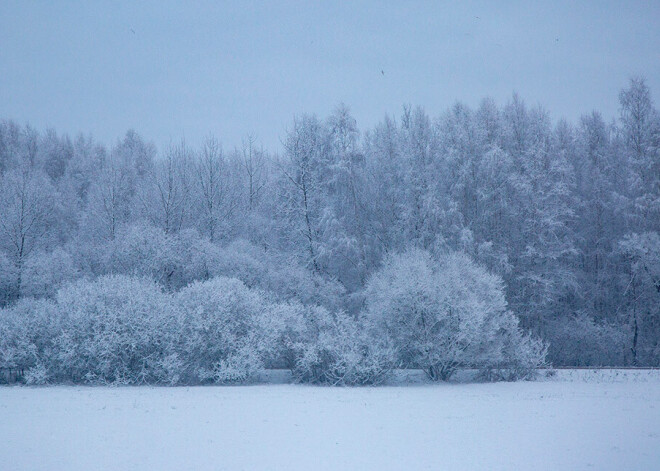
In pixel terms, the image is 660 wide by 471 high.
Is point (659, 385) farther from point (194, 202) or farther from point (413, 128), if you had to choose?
point (194, 202)

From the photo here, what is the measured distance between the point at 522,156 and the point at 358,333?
18.4m

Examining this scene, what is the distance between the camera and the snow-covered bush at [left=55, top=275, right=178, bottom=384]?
67.8ft

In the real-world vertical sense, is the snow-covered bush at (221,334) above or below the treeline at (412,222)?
below

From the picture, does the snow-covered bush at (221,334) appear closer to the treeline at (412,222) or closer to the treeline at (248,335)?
the treeline at (248,335)

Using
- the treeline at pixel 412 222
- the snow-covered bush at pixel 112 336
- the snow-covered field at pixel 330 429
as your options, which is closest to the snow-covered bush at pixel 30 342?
the snow-covered bush at pixel 112 336

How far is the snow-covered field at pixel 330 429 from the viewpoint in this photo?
406 inches

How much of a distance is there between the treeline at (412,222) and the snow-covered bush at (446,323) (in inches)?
59.2

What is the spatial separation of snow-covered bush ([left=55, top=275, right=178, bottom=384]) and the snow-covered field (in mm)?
1525

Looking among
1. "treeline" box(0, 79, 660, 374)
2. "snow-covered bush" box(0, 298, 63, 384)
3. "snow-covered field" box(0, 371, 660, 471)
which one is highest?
"treeline" box(0, 79, 660, 374)

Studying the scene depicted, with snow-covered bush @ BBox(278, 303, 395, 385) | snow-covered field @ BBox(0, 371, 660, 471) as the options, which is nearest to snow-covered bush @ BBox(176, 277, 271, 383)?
snow-covered bush @ BBox(278, 303, 395, 385)

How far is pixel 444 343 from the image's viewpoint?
2261 cm

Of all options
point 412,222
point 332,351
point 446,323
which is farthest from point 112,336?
point 412,222

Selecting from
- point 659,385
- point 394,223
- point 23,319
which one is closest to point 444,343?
point 659,385

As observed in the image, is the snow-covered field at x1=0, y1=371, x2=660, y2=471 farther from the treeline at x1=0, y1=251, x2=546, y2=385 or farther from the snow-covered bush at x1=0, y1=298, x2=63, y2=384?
the treeline at x1=0, y1=251, x2=546, y2=385
